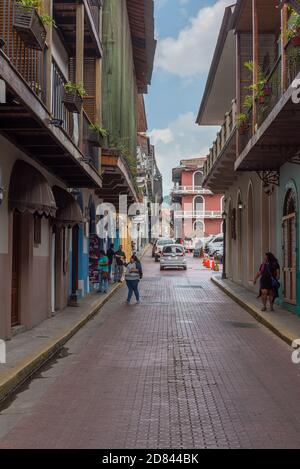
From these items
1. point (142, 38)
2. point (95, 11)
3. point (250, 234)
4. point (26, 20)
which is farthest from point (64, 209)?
point (142, 38)

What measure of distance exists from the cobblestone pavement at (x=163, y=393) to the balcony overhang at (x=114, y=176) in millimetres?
6917

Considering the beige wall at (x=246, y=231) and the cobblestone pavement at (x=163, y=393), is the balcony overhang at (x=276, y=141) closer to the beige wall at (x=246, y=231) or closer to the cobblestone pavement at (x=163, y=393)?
the beige wall at (x=246, y=231)

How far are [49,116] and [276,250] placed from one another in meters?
9.49

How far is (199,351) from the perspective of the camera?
11594 mm

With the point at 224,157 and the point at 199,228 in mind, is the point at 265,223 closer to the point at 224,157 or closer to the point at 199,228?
the point at 224,157

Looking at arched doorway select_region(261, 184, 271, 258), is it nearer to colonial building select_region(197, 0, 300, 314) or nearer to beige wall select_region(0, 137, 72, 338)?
colonial building select_region(197, 0, 300, 314)

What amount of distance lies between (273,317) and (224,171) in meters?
12.0

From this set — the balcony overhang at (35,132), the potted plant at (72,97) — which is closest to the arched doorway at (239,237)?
the balcony overhang at (35,132)

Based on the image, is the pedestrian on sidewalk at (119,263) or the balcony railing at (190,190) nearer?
the pedestrian on sidewalk at (119,263)

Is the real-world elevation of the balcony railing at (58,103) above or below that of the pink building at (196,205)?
below

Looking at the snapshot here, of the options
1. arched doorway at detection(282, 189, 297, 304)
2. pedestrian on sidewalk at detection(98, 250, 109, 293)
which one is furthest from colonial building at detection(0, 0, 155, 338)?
arched doorway at detection(282, 189, 297, 304)

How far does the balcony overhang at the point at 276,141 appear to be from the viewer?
12.1 metres

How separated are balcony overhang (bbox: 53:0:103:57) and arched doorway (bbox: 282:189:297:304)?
6818mm

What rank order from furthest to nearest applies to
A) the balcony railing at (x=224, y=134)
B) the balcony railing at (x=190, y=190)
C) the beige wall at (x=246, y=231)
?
1. the balcony railing at (x=190, y=190)
2. the balcony railing at (x=224, y=134)
3. the beige wall at (x=246, y=231)
